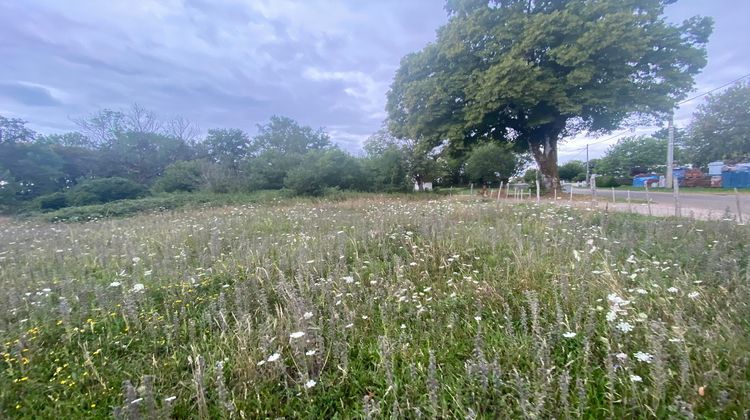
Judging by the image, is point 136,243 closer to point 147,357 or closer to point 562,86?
point 147,357

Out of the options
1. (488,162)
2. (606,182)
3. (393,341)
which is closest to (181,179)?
(488,162)

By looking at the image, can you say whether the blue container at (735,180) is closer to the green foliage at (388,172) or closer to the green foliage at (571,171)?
the green foliage at (388,172)

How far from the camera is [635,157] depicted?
51062mm

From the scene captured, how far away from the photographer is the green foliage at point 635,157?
49250mm

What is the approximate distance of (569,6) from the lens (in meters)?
12.9

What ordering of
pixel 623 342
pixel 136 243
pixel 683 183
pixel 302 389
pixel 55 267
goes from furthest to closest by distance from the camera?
pixel 683 183, pixel 136 243, pixel 55 267, pixel 623 342, pixel 302 389

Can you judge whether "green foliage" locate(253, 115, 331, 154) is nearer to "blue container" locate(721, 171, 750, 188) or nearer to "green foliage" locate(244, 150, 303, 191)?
"green foliage" locate(244, 150, 303, 191)

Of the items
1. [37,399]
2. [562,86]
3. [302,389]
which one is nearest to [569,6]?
[562,86]

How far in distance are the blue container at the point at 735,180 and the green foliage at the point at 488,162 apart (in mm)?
18966

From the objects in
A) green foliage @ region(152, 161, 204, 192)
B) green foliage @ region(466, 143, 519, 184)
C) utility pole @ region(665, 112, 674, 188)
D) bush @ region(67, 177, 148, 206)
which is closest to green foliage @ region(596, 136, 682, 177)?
utility pole @ region(665, 112, 674, 188)

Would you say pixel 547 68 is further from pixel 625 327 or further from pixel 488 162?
pixel 625 327

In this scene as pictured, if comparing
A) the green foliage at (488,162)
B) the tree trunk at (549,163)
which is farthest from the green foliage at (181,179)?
the tree trunk at (549,163)

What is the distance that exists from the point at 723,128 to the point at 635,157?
83.6ft

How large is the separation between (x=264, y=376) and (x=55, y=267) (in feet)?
14.7
